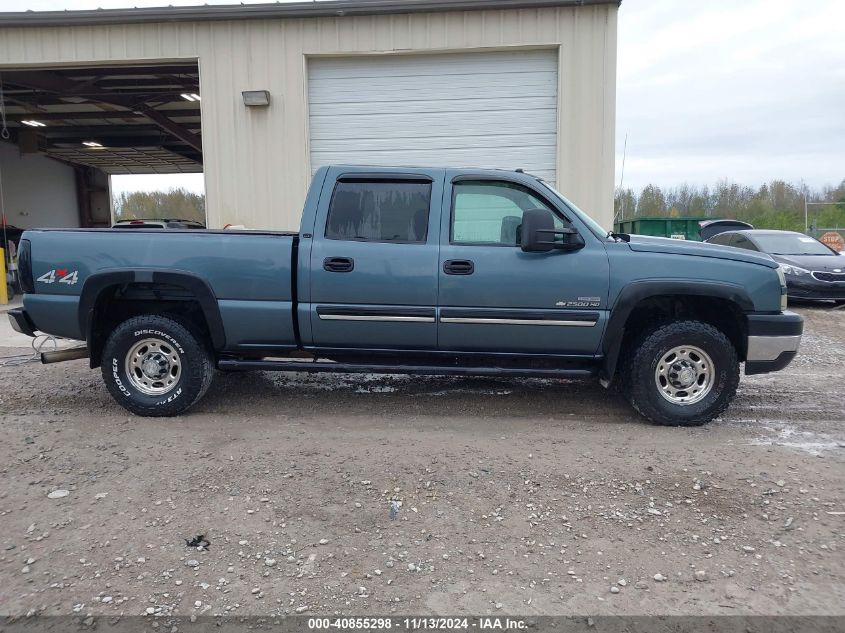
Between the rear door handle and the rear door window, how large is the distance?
0.63 ft

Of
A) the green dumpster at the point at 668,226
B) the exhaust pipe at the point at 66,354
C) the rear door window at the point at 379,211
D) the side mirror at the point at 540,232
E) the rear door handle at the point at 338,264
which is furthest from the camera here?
the green dumpster at the point at 668,226


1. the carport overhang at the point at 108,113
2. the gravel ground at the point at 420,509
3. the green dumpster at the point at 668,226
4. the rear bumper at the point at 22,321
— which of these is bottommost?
the gravel ground at the point at 420,509

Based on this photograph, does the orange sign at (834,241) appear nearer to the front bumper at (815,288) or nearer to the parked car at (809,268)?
the parked car at (809,268)

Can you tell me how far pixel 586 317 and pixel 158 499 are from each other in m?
3.20

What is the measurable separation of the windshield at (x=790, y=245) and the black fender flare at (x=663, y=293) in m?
8.67

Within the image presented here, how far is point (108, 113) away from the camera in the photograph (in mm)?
18625

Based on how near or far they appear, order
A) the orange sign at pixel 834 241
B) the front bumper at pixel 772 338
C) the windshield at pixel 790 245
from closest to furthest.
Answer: the front bumper at pixel 772 338 < the windshield at pixel 790 245 < the orange sign at pixel 834 241

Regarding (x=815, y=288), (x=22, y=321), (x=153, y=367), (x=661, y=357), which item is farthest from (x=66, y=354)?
(x=815, y=288)

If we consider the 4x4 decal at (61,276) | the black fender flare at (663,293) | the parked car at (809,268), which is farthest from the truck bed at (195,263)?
the parked car at (809,268)

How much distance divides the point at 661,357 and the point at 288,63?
7832 mm

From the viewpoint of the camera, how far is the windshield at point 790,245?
12.4 metres

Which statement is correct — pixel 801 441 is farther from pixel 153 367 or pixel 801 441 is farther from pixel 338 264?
pixel 153 367

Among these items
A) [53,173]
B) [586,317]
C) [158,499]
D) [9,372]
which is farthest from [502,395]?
[53,173]

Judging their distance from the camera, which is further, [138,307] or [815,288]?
[815,288]
